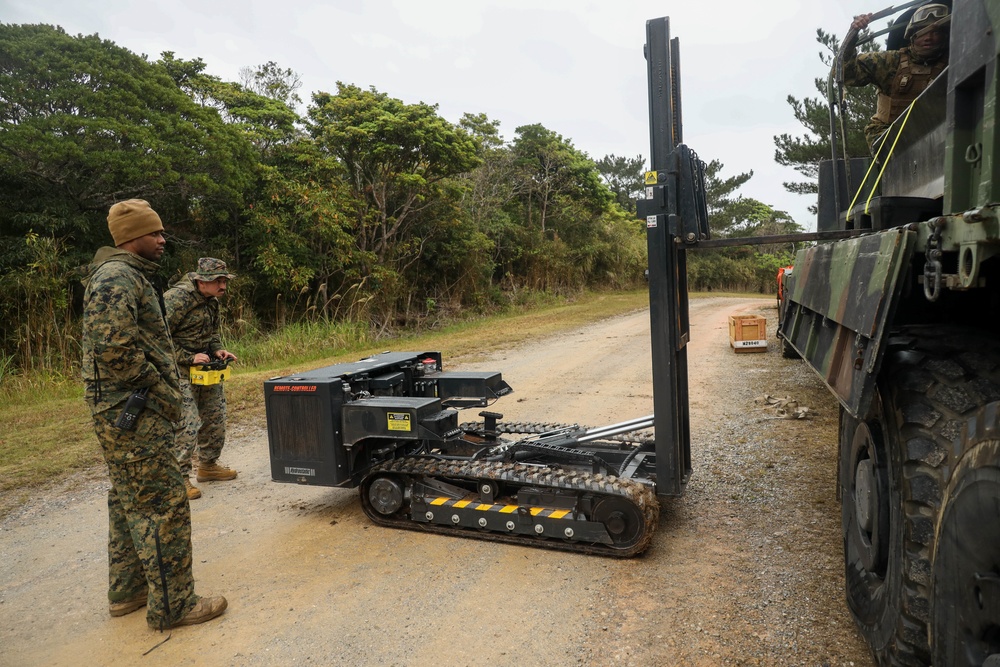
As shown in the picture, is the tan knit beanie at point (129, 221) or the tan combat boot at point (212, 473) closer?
the tan knit beanie at point (129, 221)

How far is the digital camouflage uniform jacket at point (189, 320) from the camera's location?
5.50m

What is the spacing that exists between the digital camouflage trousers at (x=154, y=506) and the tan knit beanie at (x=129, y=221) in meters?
0.96

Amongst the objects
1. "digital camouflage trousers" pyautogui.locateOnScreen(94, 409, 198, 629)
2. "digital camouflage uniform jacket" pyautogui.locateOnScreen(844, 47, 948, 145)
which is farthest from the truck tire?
"digital camouflage trousers" pyautogui.locateOnScreen(94, 409, 198, 629)

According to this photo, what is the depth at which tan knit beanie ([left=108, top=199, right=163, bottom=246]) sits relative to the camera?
3.56 meters

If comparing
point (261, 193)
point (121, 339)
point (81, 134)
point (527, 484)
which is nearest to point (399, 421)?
point (527, 484)

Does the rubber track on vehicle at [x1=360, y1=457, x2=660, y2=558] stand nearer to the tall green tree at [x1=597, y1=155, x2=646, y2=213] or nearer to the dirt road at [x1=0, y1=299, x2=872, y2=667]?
the dirt road at [x1=0, y1=299, x2=872, y2=667]

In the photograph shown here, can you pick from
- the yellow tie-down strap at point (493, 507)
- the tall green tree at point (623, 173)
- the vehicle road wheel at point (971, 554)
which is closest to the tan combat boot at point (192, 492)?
the yellow tie-down strap at point (493, 507)

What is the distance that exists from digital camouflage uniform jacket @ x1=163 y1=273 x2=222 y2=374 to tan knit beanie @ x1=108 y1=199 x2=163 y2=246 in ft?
6.52

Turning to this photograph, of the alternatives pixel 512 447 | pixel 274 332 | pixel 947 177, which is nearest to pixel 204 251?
pixel 274 332

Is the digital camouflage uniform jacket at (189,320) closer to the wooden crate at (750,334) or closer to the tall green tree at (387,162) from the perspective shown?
the wooden crate at (750,334)

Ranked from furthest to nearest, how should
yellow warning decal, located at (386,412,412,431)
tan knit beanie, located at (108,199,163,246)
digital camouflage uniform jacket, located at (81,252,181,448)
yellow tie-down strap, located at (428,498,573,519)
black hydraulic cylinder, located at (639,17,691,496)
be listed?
yellow warning decal, located at (386,412,412,431) → black hydraulic cylinder, located at (639,17,691,496) → yellow tie-down strap, located at (428,498,573,519) → tan knit beanie, located at (108,199,163,246) → digital camouflage uniform jacket, located at (81,252,181,448)

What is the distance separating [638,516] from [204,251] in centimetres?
Answer: 1325

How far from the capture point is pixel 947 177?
2.08 m

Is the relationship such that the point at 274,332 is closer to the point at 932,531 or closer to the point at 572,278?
the point at 932,531
